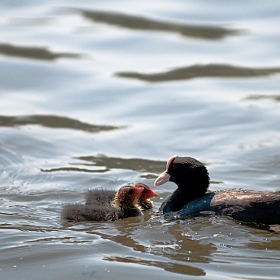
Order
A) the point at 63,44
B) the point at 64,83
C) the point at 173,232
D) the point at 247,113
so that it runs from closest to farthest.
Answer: the point at 173,232 → the point at 247,113 → the point at 64,83 → the point at 63,44

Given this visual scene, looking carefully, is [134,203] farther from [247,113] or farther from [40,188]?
[247,113]

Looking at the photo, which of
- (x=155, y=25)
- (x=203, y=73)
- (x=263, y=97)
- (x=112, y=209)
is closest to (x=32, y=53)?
(x=155, y=25)

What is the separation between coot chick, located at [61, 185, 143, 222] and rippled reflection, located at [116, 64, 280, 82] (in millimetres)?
6095

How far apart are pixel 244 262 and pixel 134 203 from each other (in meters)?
2.25

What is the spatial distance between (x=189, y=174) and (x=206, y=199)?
0.39m

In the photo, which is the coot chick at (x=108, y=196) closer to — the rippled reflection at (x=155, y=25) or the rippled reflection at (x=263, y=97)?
the rippled reflection at (x=263, y=97)

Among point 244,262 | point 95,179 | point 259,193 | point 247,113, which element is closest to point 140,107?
point 247,113

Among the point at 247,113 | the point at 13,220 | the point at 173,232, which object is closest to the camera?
the point at 173,232

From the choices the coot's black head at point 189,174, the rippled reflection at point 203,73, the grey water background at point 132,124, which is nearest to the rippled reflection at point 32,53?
the grey water background at point 132,124

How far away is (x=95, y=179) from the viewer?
10.2 m

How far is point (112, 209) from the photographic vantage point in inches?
332

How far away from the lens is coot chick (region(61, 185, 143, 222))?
26.8 ft

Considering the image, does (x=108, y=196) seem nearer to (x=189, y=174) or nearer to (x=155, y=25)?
(x=189, y=174)

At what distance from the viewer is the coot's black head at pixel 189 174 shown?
845cm
